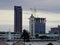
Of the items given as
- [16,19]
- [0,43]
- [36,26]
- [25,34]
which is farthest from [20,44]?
[16,19]

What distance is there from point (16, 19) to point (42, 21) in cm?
1856

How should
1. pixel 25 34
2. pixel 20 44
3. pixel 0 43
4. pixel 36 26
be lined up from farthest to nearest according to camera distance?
pixel 36 26
pixel 25 34
pixel 20 44
pixel 0 43

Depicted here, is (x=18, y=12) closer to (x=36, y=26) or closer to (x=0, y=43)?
(x=36, y=26)

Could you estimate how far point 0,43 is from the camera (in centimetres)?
5344

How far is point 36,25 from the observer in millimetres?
183000

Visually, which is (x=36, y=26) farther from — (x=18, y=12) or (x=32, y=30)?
(x=18, y=12)

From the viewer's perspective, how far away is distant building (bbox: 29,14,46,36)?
182m

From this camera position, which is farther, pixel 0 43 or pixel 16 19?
pixel 16 19

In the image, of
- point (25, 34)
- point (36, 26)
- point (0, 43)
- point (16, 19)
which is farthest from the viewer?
point (16, 19)

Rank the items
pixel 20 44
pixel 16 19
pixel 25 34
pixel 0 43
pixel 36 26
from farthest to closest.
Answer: pixel 16 19
pixel 36 26
pixel 25 34
pixel 20 44
pixel 0 43

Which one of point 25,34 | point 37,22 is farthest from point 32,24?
point 25,34

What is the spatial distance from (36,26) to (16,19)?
18.6 meters

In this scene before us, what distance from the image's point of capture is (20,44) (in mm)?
57062

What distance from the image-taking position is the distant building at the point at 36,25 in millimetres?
181500
